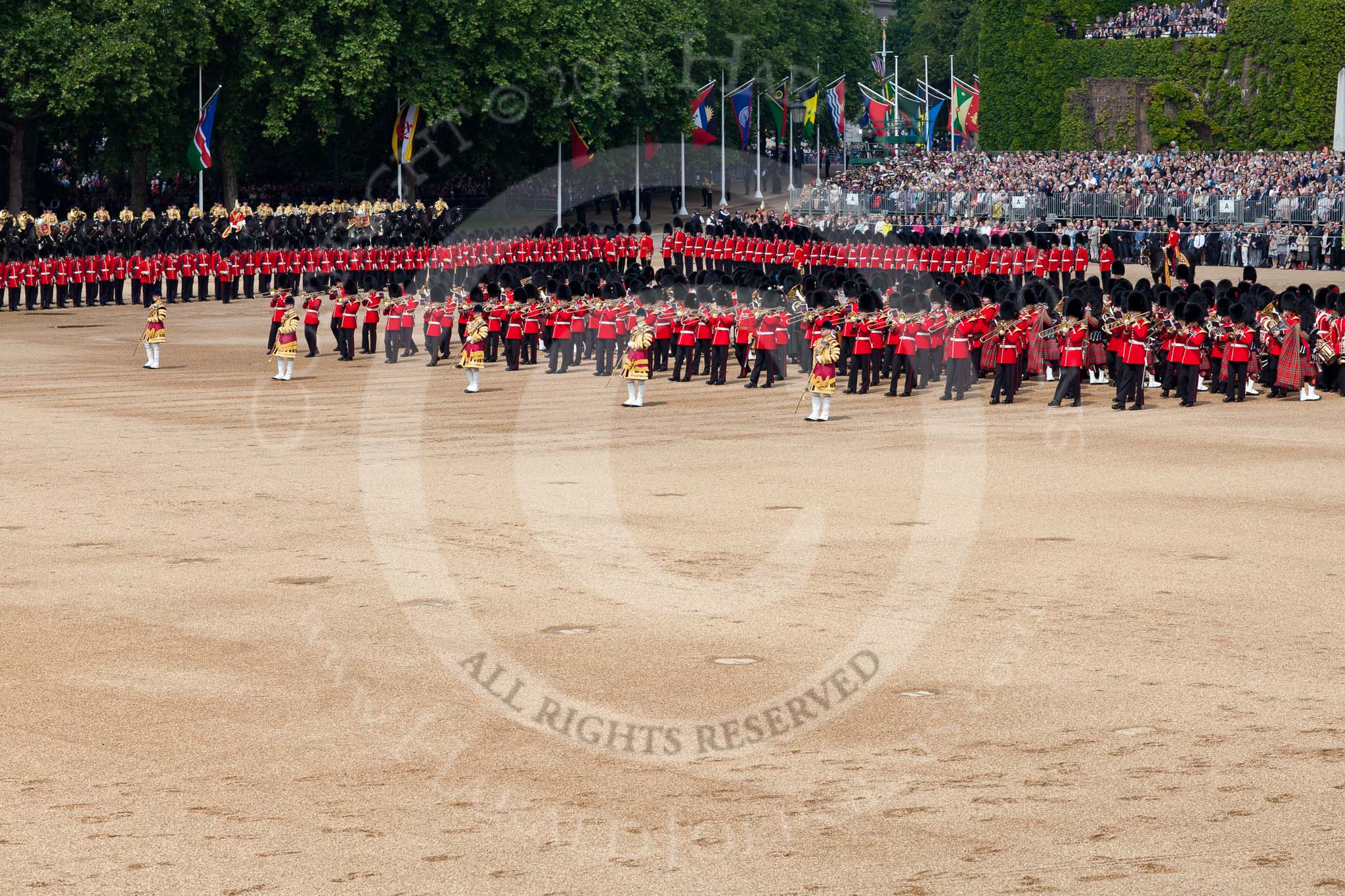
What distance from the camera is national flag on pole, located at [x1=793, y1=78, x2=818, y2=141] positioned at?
6209cm

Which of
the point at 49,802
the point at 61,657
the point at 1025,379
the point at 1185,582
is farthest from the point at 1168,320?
the point at 49,802

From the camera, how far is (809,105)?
62.5 meters

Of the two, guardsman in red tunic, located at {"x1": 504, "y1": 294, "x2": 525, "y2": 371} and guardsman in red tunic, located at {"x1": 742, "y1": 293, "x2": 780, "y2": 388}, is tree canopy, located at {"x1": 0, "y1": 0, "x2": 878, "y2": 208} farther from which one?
guardsman in red tunic, located at {"x1": 742, "y1": 293, "x2": 780, "y2": 388}

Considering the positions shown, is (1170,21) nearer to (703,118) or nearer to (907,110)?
(703,118)

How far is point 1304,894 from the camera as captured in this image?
25.6 feet

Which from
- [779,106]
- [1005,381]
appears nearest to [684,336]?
[1005,381]

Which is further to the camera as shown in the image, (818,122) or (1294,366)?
(818,122)

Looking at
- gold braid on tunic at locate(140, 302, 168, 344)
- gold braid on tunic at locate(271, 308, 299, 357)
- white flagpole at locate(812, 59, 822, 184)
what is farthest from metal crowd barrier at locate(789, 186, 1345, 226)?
gold braid on tunic at locate(140, 302, 168, 344)

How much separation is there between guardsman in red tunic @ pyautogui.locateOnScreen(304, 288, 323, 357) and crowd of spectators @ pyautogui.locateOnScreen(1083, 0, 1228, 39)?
3758cm

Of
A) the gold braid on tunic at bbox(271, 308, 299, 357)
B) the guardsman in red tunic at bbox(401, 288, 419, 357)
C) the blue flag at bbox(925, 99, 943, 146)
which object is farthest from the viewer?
the blue flag at bbox(925, 99, 943, 146)

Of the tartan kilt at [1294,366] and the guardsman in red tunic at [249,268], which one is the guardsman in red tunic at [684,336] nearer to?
the tartan kilt at [1294,366]

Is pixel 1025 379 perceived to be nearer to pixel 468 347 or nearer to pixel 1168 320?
pixel 1168 320

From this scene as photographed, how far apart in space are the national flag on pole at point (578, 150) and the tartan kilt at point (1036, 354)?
33662 millimetres

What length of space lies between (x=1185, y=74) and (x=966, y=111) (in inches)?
390
